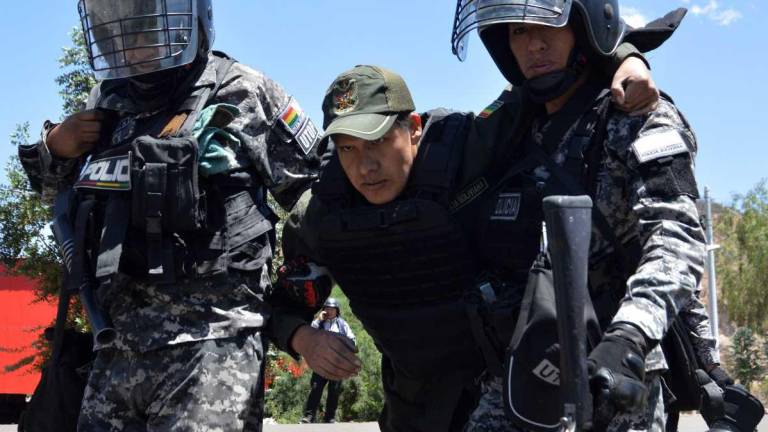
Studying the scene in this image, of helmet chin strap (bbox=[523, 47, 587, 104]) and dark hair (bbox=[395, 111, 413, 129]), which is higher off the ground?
helmet chin strap (bbox=[523, 47, 587, 104])

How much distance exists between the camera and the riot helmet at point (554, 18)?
2.92 m

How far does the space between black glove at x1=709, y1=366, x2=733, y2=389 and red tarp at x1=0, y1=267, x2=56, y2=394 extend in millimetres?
11707

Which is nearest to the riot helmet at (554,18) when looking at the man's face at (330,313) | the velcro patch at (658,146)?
the velcro patch at (658,146)

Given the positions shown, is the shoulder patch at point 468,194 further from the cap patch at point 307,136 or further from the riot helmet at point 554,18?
the cap patch at point 307,136

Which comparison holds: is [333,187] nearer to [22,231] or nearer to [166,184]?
[166,184]

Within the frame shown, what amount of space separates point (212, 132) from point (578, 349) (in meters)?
1.85

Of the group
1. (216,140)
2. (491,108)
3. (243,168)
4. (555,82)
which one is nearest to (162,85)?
(216,140)

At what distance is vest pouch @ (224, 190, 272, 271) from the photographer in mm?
3358

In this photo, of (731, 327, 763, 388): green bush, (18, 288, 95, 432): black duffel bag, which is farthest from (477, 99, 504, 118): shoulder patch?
(731, 327, 763, 388): green bush

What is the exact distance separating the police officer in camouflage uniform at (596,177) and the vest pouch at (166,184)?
3.22 ft

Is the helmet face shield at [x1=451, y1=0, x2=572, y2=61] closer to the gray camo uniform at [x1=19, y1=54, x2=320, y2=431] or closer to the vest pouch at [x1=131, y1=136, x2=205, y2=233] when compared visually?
the gray camo uniform at [x1=19, y1=54, x2=320, y2=431]

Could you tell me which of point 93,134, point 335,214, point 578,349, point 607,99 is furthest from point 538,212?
point 93,134

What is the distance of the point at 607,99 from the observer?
2.89 meters

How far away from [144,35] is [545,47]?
1.47 meters
